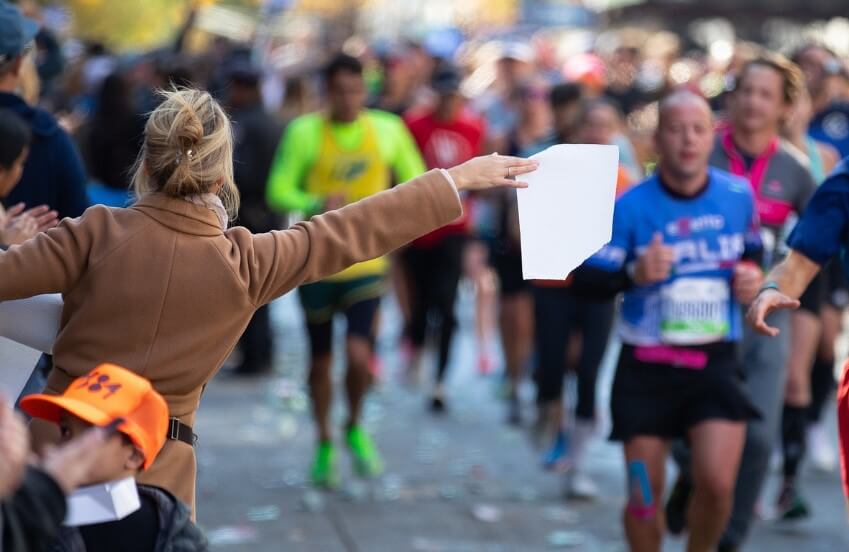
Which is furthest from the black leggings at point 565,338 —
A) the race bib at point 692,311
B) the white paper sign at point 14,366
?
the white paper sign at point 14,366

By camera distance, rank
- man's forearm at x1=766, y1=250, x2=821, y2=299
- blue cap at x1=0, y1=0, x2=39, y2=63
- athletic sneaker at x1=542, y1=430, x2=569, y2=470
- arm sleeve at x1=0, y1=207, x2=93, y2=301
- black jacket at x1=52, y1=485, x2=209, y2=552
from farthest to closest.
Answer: athletic sneaker at x1=542, y1=430, x2=569, y2=470, blue cap at x1=0, y1=0, x2=39, y2=63, man's forearm at x1=766, y1=250, x2=821, y2=299, arm sleeve at x1=0, y1=207, x2=93, y2=301, black jacket at x1=52, y1=485, x2=209, y2=552

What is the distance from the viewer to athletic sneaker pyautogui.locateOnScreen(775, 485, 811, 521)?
7.51m

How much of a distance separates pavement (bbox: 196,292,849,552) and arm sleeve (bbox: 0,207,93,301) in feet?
11.1

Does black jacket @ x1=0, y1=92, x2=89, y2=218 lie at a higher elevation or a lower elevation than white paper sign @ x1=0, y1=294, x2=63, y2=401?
higher

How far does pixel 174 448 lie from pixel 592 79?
1170cm

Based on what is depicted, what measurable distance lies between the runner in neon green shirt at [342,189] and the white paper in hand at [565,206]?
12.4 feet

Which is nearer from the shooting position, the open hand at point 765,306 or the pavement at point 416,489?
the open hand at point 765,306

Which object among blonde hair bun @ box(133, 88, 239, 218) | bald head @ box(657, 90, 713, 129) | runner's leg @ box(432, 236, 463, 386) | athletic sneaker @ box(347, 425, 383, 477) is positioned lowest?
athletic sneaker @ box(347, 425, 383, 477)

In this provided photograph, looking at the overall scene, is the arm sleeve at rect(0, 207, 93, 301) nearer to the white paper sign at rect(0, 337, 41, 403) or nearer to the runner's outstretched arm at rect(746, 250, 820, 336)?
the white paper sign at rect(0, 337, 41, 403)

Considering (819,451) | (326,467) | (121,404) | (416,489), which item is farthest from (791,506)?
(121,404)

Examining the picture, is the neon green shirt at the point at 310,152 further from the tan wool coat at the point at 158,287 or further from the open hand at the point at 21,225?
the tan wool coat at the point at 158,287

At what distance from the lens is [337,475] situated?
323 inches

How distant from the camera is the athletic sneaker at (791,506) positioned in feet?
24.6

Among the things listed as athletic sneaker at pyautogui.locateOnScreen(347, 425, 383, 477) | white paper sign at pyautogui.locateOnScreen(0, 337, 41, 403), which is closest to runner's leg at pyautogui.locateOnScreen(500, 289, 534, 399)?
athletic sneaker at pyautogui.locateOnScreen(347, 425, 383, 477)
